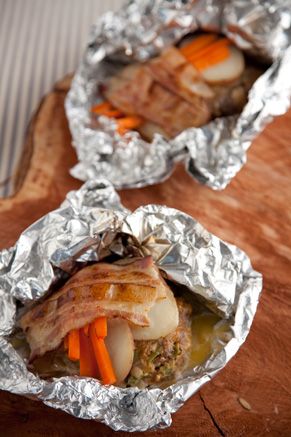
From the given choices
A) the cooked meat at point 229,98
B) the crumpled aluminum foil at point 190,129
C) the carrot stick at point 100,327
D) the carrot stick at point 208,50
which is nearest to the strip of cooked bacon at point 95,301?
the carrot stick at point 100,327

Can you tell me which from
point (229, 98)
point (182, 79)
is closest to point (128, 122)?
point (182, 79)

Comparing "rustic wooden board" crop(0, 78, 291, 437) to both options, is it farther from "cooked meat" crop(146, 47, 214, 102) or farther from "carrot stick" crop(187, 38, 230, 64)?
"carrot stick" crop(187, 38, 230, 64)

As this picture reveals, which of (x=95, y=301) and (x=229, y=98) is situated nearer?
(x=95, y=301)

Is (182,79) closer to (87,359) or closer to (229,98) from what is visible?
(229,98)

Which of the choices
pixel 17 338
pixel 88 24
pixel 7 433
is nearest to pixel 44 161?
pixel 17 338

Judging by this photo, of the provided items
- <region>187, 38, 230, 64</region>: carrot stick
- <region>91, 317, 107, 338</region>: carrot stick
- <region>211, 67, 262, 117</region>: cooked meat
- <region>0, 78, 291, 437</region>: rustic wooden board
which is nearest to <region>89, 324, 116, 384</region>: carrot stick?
<region>91, 317, 107, 338</region>: carrot stick

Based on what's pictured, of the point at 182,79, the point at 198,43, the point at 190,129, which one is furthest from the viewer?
the point at 198,43

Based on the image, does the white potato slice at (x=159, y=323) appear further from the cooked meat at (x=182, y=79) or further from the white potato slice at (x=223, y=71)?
the white potato slice at (x=223, y=71)
